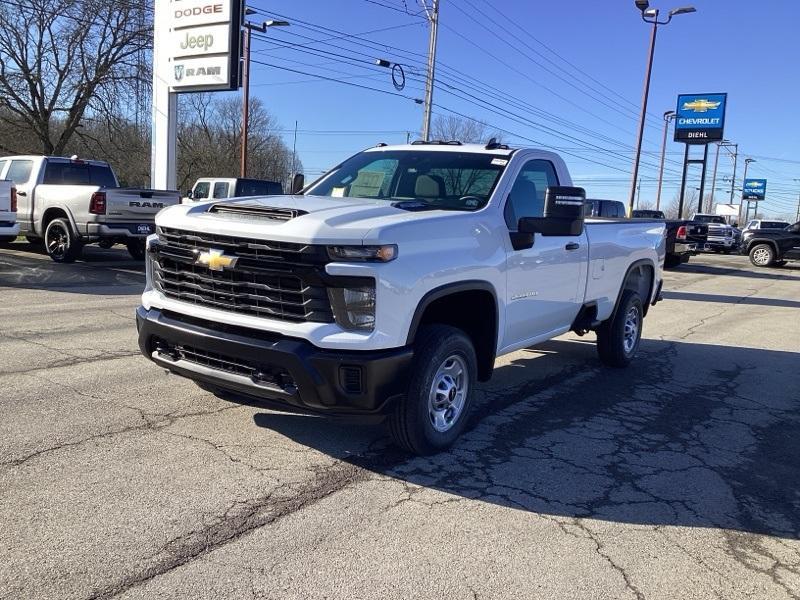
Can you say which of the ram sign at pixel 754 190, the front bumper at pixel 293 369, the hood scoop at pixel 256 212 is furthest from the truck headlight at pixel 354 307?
the ram sign at pixel 754 190

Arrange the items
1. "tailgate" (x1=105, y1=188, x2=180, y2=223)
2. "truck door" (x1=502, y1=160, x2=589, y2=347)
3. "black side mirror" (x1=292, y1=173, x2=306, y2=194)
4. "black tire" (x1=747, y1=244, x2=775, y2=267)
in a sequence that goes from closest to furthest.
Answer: "truck door" (x1=502, y1=160, x2=589, y2=347) → "black side mirror" (x1=292, y1=173, x2=306, y2=194) → "tailgate" (x1=105, y1=188, x2=180, y2=223) → "black tire" (x1=747, y1=244, x2=775, y2=267)

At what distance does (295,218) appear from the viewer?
3.91 metres


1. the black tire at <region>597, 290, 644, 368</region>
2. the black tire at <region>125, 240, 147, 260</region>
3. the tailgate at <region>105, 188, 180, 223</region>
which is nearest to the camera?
the black tire at <region>597, 290, 644, 368</region>

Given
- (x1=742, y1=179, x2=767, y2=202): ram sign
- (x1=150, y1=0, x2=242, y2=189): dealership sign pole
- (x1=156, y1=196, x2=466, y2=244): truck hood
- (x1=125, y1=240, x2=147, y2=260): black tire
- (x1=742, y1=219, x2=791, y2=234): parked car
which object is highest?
(x1=742, y1=179, x2=767, y2=202): ram sign

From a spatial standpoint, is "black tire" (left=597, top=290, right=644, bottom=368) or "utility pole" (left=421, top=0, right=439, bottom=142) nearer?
"black tire" (left=597, top=290, right=644, bottom=368)

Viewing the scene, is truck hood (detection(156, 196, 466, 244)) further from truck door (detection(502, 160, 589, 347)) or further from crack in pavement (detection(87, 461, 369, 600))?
crack in pavement (detection(87, 461, 369, 600))

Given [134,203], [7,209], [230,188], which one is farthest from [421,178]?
[230,188]

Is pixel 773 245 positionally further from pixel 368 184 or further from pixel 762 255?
pixel 368 184

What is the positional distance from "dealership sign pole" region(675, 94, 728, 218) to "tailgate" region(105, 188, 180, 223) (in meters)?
51.1

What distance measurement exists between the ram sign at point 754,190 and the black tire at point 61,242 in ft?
329

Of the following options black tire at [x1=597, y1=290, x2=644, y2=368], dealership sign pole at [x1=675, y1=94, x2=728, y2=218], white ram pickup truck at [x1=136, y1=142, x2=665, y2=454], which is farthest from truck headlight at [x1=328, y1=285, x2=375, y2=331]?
dealership sign pole at [x1=675, y1=94, x2=728, y2=218]

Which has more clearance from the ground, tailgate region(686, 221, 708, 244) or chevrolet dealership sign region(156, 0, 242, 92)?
chevrolet dealership sign region(156, 0, 242, 92)

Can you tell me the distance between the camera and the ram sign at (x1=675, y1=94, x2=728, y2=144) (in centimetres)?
5625

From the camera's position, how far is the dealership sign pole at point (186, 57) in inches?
606
